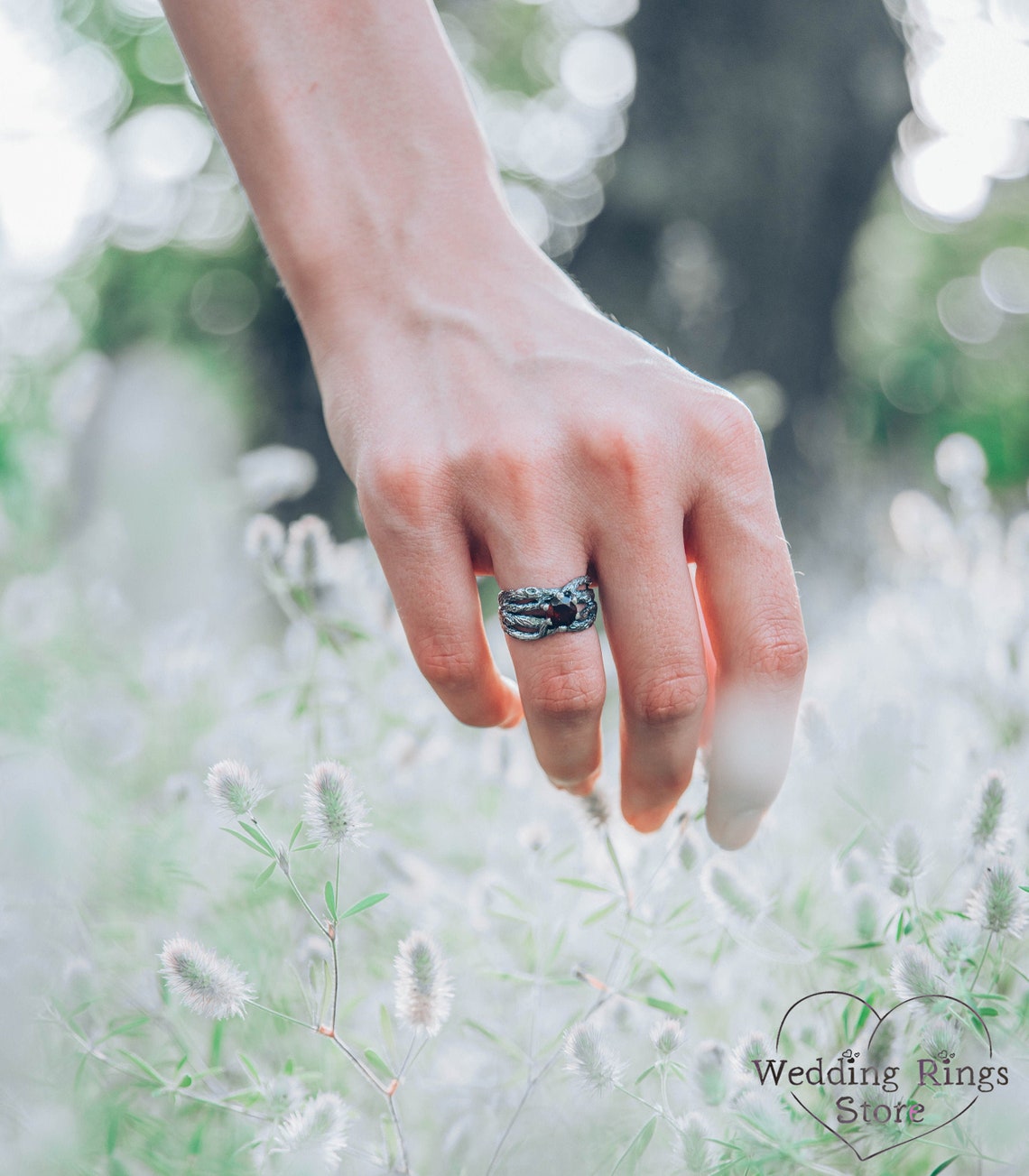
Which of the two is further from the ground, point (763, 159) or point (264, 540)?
point (264, 540)

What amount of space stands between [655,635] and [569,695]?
94 mm

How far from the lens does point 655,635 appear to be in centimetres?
77

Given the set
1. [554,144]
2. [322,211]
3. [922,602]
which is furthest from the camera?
[554,144]

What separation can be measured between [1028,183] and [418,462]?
12640mm

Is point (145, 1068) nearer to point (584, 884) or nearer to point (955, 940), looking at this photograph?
point (584, 884)

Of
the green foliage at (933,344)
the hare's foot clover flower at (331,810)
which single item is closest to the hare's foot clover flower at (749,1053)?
the hare's foot clover flower at (331,810)

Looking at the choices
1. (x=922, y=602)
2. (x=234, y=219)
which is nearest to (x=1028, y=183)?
(x=234, y=219)

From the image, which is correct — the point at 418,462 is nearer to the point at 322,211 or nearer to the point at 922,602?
the point at 322,211

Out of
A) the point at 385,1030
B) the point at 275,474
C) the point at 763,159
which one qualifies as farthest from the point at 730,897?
the point at 763,159

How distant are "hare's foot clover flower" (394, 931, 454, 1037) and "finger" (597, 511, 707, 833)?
0.28m

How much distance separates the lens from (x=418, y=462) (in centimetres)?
78

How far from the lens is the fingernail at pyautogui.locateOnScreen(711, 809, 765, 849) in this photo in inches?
32.0

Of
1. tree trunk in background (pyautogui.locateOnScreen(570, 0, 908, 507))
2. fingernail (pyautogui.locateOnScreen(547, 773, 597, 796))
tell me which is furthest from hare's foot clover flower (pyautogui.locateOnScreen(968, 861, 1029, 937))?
tree trunk in background (pyautogui.locateOnScreen(570, 0, 908, 507))

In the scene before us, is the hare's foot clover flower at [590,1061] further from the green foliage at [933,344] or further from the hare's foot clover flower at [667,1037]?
the green foliage at [933,344]
